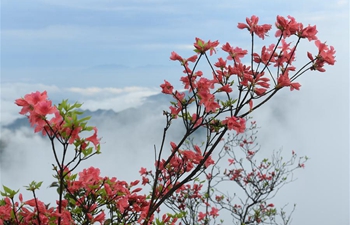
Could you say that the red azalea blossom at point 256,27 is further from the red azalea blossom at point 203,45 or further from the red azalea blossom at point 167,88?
the red azalea blossom at point 167,88

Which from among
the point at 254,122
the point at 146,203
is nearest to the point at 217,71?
the point at 146,203

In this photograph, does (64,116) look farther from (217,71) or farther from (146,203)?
(217,71)

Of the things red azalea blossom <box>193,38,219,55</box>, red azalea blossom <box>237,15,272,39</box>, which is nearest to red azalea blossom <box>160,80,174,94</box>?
red azalea blossom <box>193,38,219,55</box>

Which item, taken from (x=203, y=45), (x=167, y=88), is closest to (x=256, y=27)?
(x=203, y=45)

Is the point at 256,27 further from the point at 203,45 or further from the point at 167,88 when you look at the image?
the point at 167,88

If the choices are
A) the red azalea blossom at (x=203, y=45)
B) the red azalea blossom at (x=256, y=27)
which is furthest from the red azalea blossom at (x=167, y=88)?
the red azalea blossom at (x=256, y=27)

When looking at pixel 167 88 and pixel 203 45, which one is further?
pixel 167 88

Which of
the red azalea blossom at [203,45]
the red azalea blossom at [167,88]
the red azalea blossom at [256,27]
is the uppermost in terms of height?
the red azalea blossom at [256,27]

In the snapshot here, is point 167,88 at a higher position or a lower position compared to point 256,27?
lower

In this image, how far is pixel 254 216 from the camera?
5258mm

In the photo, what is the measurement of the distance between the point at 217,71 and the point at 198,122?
0.29m

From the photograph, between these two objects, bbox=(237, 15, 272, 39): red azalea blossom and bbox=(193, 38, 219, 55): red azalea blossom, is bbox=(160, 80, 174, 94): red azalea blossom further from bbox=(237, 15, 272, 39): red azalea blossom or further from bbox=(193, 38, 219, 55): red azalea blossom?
bbox=(237, 15, 272, 39): red azalea blossom

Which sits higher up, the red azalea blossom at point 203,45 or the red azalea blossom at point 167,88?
the red azalea blossom at point 203,45

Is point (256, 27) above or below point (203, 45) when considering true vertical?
above
